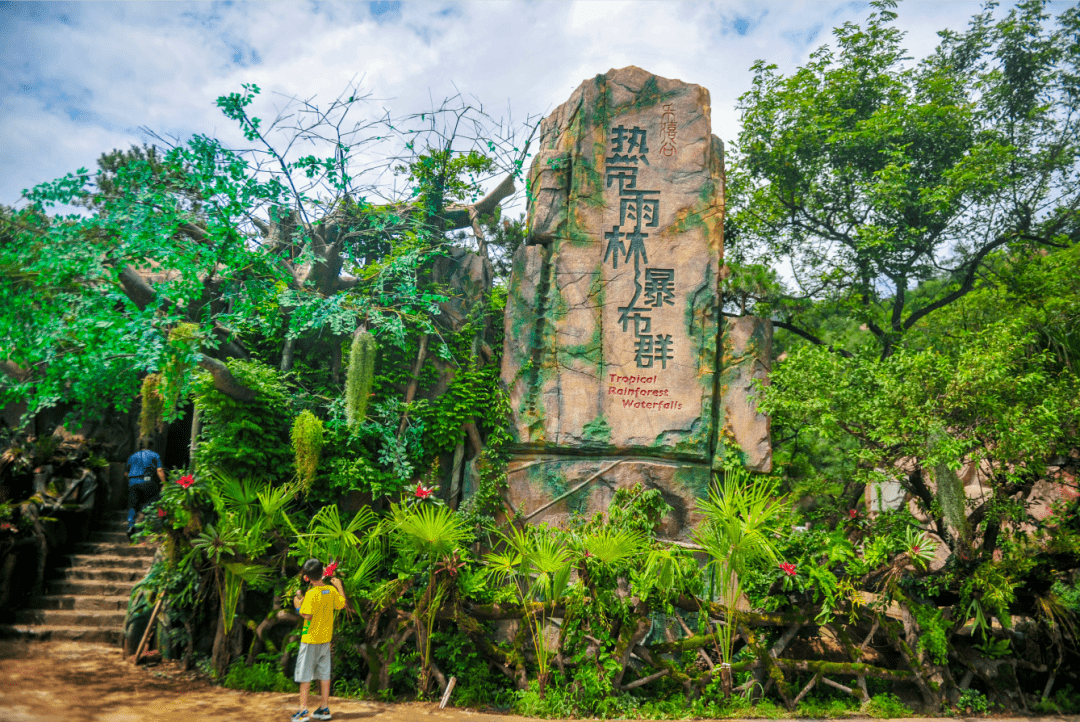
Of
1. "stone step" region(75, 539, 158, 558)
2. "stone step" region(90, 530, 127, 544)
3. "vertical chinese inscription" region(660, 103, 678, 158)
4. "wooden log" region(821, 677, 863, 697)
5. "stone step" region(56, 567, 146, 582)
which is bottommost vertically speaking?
"wooden log" region(821, 677, 863, 697)

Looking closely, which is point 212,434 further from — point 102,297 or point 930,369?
point 930,369

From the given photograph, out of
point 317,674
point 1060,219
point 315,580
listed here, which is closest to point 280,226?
point 315,580

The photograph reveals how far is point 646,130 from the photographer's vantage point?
7637 millimetres

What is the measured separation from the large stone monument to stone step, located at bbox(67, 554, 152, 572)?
13.6 ft

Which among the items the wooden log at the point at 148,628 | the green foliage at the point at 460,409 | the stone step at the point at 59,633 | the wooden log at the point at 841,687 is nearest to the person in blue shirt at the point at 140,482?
the stone step at the point at 59,633

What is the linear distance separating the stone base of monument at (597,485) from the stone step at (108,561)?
4125 mm

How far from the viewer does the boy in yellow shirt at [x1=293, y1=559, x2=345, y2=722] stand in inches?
181

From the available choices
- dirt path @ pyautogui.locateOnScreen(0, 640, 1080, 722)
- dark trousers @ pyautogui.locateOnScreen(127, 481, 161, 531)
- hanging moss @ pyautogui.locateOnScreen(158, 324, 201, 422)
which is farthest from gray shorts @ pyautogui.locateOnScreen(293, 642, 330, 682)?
dark trousers @ pyautogui.locateOnScreen(127, 481, 161, 531)

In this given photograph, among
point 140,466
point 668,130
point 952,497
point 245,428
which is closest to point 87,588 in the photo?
point 140,466

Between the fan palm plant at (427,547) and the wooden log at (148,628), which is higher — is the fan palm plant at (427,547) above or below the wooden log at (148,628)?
above

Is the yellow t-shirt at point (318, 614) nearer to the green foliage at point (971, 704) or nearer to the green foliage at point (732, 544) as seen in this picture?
the green foliage at point (732, 544)

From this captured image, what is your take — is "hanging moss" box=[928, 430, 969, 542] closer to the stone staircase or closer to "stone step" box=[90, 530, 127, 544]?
the stone staircase

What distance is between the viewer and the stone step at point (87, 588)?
6.85m

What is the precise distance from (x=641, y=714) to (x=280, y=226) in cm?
597
